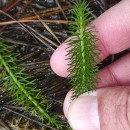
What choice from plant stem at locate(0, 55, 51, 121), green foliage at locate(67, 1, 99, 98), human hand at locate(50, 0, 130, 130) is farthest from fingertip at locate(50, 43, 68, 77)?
plant stem at locate(0, 55, 51, 121)

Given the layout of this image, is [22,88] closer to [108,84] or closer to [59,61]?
[59,61]

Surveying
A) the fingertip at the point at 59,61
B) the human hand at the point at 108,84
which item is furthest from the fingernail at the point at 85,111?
the fingertip at the point at 59,61

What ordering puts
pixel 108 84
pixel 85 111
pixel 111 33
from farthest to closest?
pixel 108 84 → pixel 111 33 → pixel 85 111

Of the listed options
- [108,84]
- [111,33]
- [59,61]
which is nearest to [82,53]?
[59,61]

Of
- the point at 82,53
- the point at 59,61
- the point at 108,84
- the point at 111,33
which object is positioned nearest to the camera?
the point at 82,53

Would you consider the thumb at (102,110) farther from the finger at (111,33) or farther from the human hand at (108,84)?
the finger at (111,33)

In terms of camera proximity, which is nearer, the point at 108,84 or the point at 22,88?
the point at 22,88
